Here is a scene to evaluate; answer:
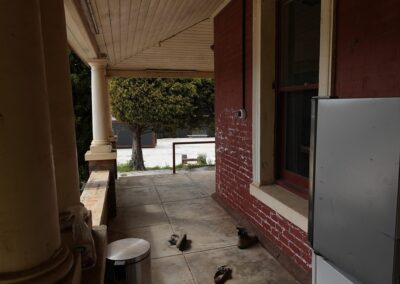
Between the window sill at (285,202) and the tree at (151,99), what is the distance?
7.44 m

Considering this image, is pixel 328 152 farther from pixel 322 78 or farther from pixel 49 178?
pixel 49 178

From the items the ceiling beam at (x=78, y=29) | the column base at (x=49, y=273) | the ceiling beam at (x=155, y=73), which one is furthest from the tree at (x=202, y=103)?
the column base at (x=49, y=273)

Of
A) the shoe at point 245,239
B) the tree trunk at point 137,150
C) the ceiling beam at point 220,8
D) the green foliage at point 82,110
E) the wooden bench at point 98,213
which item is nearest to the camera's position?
the wooden bench at point 98,213

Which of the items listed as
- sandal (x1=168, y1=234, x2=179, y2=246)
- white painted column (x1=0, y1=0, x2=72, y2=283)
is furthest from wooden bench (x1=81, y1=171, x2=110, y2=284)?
sandal (x1=168, y1=234, x2=179, y2=246)

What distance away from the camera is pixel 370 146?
1126 millimetres

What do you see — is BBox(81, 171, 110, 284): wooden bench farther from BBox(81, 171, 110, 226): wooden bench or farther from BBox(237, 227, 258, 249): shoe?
BBox(237, 227, 258, 249): shoe

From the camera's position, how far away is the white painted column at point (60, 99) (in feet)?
5.17

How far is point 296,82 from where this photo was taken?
2.76m

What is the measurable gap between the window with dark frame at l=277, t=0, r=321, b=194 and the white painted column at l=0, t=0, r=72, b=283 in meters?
2.05

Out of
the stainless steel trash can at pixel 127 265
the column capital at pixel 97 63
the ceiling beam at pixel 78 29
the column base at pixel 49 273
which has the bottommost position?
the stainless steel trash can at pixel 127 265

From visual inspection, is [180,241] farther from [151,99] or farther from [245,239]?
[151,99]

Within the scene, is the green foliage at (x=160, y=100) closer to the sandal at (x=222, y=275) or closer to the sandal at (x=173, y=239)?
the sandal at (x=173, y=239)

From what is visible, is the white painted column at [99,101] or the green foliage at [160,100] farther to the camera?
the green foliage at [160,100]

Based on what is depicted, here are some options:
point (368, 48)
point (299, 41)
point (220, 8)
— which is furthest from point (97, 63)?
point (368, 48)
